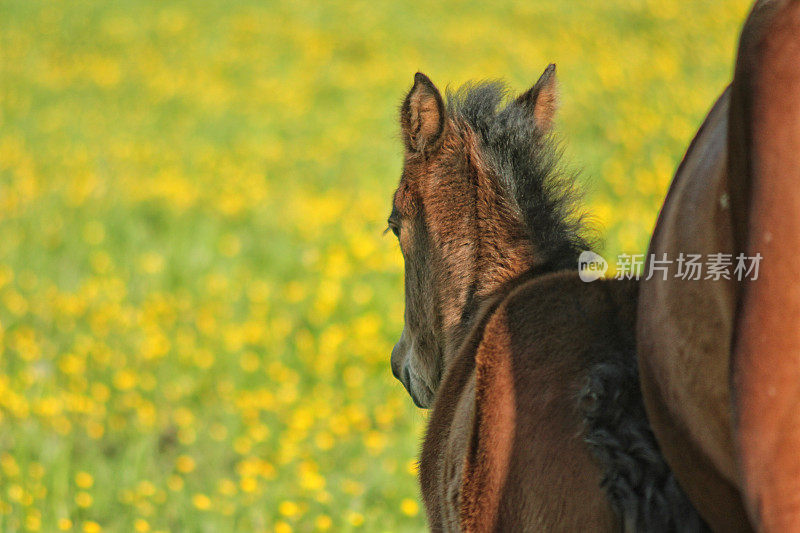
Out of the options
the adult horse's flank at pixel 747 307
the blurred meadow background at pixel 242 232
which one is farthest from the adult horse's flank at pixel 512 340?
the blurred meadow background at pixel 242 232

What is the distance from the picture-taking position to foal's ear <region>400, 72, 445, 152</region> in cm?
232

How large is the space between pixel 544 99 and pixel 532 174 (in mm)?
405

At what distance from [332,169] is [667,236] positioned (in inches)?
322

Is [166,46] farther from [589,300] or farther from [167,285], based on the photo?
[589,300]

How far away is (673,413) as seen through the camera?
146 cm

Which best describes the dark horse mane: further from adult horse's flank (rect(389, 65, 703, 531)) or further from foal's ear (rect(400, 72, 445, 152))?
foal's ear (rect(400, 72, 445, 152))

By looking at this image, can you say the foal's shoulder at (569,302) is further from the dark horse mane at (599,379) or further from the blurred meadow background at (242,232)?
the blurred meadow background at (242,232)

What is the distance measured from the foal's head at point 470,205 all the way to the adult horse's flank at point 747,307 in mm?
783

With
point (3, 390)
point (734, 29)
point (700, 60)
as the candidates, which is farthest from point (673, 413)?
point (734, 29)

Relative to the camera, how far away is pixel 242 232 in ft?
25.1

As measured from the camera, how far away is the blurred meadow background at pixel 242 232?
4.18 m

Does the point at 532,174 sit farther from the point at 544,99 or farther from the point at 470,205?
the point at 544,99

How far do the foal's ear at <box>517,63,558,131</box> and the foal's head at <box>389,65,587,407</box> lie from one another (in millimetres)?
51

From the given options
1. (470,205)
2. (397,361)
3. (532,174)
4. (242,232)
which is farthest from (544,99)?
(242,232)
